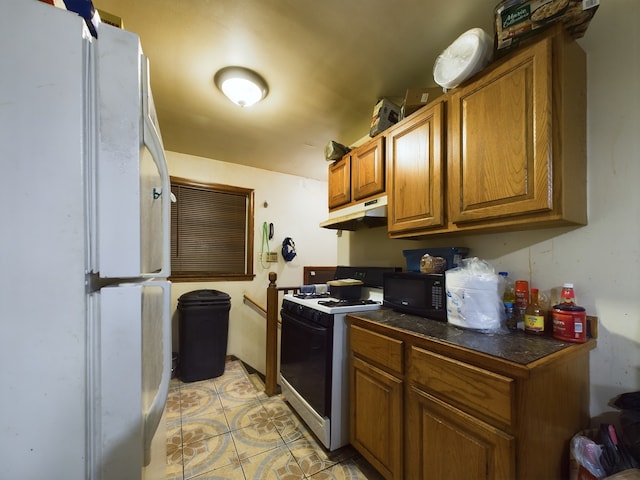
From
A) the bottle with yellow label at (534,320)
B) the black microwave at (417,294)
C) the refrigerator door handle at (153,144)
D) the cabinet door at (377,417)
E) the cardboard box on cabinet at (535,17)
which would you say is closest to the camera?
the refrigerator door handle at (153,144)

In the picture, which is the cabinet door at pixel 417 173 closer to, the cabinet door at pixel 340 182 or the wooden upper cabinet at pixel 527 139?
the wooden upper cabinet at pixel 527 139

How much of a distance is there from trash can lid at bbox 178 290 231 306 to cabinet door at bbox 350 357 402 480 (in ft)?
6.17

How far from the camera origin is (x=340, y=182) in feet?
7.49

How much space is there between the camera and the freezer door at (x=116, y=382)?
23.0 inches

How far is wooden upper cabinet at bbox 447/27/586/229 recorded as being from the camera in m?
1.03

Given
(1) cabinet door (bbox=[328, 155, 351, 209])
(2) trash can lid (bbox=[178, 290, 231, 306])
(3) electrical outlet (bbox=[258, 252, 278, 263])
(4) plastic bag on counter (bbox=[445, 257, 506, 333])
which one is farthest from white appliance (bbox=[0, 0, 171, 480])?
(3) electrical outlet (bbox=[258, 252, 278, 263])

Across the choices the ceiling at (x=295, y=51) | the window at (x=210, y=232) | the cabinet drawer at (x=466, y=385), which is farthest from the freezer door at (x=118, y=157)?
the window at (x=210, y=232)

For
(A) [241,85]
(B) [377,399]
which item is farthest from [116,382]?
(A) [241,85]

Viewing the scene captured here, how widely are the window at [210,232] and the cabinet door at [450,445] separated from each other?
2.68 meters

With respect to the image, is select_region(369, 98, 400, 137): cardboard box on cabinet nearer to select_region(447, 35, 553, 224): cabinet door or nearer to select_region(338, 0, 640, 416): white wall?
select_region(447, 35, 553, 224): cabinet door

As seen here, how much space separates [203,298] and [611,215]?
3145mm

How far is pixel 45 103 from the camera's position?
0.55m

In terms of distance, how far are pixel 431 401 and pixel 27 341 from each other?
1.33m

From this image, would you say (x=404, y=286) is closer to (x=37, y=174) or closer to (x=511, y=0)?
(x=511, y=0)
